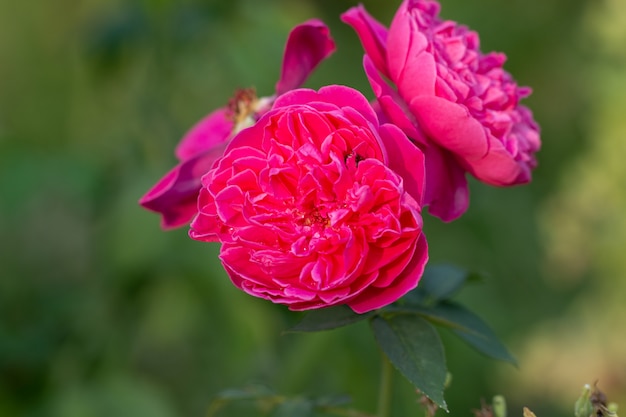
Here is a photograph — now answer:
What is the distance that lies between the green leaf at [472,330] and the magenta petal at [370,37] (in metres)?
0.24

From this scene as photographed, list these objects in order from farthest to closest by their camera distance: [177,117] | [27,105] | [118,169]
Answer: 1. [27,105]
2. [177,117]
3. [118,169]

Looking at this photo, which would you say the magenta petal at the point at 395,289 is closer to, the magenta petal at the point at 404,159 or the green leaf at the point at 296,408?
the magenta petal at the point at 404,159

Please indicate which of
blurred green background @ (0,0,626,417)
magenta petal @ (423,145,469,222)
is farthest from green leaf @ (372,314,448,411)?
blurred green background @ (0,0,626,417)

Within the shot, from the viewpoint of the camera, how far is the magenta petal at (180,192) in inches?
37.0

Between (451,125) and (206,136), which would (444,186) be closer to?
(451,125)

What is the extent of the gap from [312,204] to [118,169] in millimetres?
1170

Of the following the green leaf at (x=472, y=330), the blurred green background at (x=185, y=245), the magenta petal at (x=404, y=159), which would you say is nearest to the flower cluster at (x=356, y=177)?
the magenta petal at (x=404, y=159)

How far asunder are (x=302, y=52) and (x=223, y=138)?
0.43 feet

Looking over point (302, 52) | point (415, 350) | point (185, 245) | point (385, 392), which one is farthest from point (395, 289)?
point (185, 245)

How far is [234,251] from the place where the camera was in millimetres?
833

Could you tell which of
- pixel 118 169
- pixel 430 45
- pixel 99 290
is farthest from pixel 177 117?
pixel 430 45

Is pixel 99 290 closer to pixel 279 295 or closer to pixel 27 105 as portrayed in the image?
pixel 27 105

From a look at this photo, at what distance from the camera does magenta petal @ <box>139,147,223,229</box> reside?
3.08 ft

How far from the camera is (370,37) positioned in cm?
94
